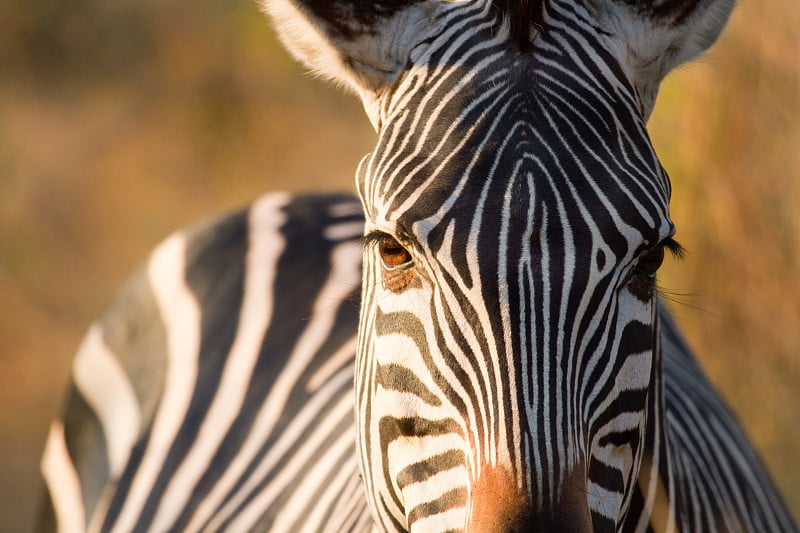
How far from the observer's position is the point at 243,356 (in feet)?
13.0

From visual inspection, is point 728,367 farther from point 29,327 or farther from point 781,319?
point 29,327

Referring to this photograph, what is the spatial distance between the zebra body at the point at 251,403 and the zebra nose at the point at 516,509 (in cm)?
101

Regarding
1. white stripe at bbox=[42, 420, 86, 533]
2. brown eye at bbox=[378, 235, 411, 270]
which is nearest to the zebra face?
brown eye at bbox=[378, 235, 411, 270]

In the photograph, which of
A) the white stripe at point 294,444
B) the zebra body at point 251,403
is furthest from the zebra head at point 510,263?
the white stripe at point 294,444

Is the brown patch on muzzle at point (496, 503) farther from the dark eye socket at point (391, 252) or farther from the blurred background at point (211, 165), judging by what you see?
the blurred background at point (211, 165)

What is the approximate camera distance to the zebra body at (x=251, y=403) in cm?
322

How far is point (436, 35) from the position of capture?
2.19m

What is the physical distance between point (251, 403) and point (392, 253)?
1955mm

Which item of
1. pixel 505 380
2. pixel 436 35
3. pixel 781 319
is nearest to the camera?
pixel 505 380

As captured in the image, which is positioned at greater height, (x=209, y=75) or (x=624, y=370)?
(x=624, y=370)

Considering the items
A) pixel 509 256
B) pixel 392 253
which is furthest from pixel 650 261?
pixel 392 253

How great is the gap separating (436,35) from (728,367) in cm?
452

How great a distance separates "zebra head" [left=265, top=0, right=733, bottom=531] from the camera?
185 centimetres

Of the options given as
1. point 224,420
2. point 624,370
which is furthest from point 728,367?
point 624,370
